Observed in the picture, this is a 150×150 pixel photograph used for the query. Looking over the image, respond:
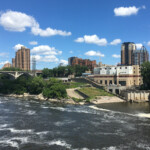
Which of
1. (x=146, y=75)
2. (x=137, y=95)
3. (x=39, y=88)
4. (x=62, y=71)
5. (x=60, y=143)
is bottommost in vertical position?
(x=60, y=143)

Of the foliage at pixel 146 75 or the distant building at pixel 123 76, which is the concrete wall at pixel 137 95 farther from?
the distant building at pixel 123 76

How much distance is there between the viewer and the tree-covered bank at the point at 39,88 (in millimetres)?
75294

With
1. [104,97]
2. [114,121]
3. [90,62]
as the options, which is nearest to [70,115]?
[114,121]

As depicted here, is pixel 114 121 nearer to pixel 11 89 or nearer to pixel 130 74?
pixel 130 74

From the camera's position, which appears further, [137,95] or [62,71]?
[62,71]

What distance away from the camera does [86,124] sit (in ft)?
130

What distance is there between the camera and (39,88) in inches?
3418

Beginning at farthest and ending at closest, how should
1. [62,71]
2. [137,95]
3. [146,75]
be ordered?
[62,71] → [146,75] → [137,95]

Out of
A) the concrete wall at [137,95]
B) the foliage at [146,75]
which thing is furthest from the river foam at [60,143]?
the foliage at [146,75]

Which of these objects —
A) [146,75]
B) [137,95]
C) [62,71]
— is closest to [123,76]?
[146,75]

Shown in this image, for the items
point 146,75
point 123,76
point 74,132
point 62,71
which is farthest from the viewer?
point 62,71

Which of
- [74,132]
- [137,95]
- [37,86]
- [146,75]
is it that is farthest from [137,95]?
[74,132]

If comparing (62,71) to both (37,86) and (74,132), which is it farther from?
(74,132)

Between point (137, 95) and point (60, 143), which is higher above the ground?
point (137, 95)
